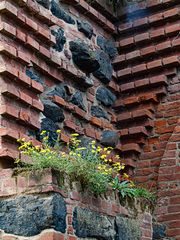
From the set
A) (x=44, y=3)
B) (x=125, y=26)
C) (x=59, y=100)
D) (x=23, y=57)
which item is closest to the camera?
(x=23, y=57)

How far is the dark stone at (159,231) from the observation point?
18.3 feet

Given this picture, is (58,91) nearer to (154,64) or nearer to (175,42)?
(154,64)

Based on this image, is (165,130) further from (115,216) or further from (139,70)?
(115,216)

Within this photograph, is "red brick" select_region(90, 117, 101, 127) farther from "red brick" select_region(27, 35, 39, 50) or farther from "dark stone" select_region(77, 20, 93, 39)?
"red brick" select_region(27, 35, 39, 50)

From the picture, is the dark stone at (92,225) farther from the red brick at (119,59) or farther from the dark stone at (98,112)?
the red brick at (119,59)

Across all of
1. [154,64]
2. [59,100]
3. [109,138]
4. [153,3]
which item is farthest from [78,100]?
[153,3]

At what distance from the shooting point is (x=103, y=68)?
20.4 feet

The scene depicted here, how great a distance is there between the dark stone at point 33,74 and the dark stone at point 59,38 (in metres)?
0.46

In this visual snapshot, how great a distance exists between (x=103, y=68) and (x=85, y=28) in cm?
50

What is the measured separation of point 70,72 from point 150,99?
108cm

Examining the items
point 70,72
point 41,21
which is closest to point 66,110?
point 70,72

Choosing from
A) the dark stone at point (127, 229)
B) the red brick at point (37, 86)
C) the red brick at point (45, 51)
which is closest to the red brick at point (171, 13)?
the red brick at point (45, 51)

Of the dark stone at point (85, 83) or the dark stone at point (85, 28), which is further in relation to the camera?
the dark stone at point (85, 28)

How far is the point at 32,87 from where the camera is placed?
4883 mm
